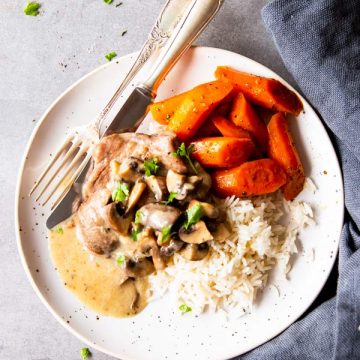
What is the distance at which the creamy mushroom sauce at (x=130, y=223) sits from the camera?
370 centimetres

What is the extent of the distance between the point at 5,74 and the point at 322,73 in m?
2.43

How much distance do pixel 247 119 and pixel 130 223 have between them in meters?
1.07

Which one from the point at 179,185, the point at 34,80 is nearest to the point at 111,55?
the point at 34,80

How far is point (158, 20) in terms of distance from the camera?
396cm

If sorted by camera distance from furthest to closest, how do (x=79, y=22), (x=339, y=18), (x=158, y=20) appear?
1. (x=79, y=22)
2. (x=158, y=20)
3. (x=339, y=18)

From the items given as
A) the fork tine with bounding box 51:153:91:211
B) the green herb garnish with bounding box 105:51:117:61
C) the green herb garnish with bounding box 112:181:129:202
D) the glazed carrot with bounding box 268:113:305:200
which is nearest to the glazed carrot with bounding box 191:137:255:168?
the glazed carrot with bounding box 268:113:305:200

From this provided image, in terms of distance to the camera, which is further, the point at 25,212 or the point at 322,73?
the point at 25,212

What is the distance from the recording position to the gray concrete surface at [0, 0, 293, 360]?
4348 millimetres

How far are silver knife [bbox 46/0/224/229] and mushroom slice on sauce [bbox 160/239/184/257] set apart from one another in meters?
0.77

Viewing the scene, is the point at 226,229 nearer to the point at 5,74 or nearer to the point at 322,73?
the point at 322,73

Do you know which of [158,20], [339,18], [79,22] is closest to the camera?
[339,18]

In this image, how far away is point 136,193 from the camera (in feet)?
12.1

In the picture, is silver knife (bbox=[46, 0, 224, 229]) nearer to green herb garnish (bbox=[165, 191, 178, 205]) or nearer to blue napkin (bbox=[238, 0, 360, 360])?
blue napkin (bbox=[238, 0, 360, 360])

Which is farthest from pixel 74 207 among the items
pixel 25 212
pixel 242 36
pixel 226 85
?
pixel 242 36
